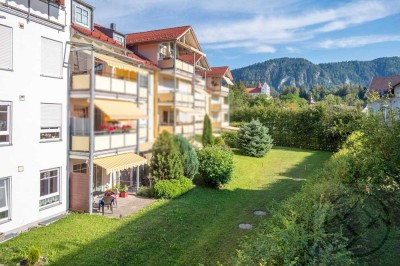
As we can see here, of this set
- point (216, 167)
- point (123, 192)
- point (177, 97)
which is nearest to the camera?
point (177, 97)

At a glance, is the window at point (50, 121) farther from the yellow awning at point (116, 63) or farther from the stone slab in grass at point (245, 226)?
the stone slab in grass at point (245, 226)

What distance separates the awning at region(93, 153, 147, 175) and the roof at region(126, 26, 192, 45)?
29.2ft

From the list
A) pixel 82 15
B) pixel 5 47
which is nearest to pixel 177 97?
pixel 5 47

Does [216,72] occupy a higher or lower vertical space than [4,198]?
higher

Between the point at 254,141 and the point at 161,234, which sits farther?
the point at 254,141

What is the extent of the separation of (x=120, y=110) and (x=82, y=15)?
9.82 metres

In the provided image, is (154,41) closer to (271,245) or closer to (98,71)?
(98,71)

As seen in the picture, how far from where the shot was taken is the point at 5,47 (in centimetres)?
1360

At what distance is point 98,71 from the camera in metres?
16.7

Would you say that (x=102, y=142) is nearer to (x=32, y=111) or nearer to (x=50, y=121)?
(x=50, y=121)

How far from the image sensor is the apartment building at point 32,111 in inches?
547

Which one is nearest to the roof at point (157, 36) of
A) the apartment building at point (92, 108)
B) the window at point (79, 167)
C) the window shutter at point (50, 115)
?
the apartment building at point (92, 108)

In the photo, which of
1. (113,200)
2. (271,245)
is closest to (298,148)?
(113,200)

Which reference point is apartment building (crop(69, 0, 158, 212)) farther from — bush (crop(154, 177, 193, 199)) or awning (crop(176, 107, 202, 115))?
awning (crop(176, 107, 202, 115))
